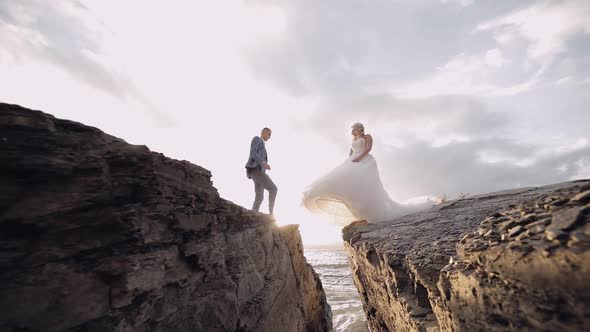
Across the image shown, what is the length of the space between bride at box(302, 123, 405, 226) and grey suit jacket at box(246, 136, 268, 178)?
1479 mm

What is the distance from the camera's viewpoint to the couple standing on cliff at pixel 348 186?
19.6 feet

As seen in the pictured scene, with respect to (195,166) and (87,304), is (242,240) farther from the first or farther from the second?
(87,304)

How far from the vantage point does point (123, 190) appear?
2.56m

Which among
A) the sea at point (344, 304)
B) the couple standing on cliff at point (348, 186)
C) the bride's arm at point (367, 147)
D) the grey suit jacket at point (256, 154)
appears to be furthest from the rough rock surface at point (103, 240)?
the sea at point (344, 304)

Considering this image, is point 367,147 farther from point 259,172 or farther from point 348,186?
Answer: point 259,172

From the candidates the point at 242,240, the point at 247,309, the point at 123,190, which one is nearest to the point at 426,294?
the point at 247,309

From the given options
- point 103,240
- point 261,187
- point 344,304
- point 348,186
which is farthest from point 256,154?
point 344,304

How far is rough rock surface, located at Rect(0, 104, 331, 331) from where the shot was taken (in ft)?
6.44

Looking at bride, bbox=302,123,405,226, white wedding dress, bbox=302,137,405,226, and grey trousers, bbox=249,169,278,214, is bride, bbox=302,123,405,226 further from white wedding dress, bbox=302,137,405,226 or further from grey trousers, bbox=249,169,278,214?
grey trousers, bbox=249,169,278,214

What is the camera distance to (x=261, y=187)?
6465 millimetres

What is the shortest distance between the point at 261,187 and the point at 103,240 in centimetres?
428

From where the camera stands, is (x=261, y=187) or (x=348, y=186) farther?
(x=261, y=187)

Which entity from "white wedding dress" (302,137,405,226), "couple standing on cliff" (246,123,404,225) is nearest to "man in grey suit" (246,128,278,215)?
"couple standing on cliff" (246,123,404,225)

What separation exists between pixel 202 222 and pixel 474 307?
117 inches
